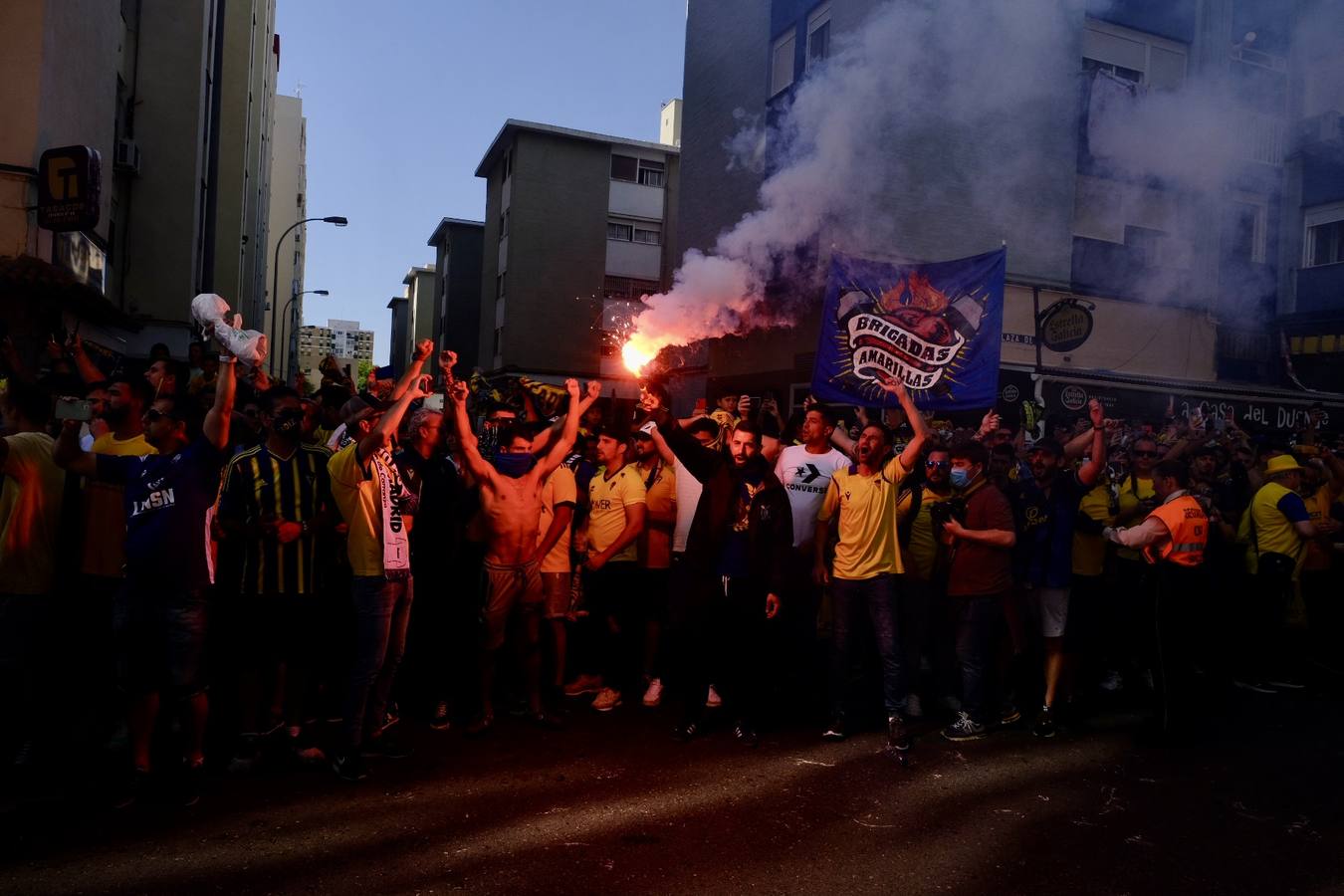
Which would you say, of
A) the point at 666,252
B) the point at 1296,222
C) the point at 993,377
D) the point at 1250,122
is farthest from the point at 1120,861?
the point at 666,252

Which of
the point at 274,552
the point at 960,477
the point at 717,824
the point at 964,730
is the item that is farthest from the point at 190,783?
the point at 960,477

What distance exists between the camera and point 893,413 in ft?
35.0

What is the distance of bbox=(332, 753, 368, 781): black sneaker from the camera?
16.0 feet

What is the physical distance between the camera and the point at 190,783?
4621mm

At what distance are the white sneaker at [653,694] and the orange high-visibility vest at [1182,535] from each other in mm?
3341

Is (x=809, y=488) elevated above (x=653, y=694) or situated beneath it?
elevated above

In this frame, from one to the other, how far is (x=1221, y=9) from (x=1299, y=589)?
45.8ft

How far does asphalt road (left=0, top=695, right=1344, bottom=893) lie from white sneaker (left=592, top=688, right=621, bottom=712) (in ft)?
1.50

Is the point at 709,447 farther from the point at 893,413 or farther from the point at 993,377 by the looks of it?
the point at 893,413

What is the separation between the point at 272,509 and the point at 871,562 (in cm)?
345

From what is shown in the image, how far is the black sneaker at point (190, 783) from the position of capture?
4.52 m

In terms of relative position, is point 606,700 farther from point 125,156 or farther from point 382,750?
point 125,156

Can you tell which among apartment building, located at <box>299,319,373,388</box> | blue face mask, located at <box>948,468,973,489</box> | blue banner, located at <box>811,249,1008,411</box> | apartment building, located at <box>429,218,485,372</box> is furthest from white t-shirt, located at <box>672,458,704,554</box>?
apartment building, located at <box>299,319,373,388</box>

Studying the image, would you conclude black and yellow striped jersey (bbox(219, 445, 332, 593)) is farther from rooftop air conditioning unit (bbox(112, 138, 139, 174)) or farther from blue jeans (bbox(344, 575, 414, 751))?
rooftop air conditioning unit (bbox(112, 138, 139, 174))
